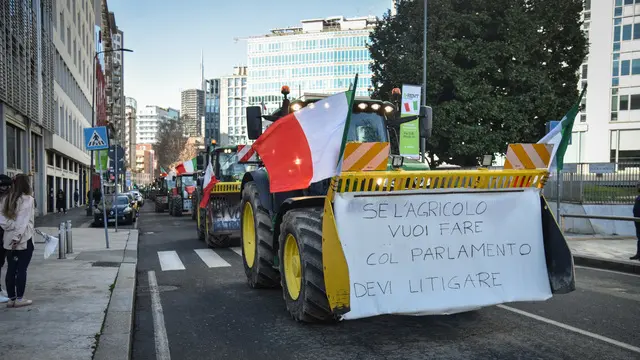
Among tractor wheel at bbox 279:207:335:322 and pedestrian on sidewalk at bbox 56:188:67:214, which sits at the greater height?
tractor wheel at bbox 279:207:335:322

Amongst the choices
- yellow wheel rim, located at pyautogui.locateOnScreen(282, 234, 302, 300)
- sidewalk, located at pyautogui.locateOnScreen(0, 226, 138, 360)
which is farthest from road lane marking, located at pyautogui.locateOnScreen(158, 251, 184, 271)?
yellow wheel rim, located at pyautogui.locateOnScreen(282, 234, 302, 300)

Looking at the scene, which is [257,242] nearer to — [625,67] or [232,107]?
[625,67]

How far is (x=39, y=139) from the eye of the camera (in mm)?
28703

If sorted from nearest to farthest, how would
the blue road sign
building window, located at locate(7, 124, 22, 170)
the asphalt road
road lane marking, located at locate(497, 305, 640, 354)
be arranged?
the asphalt road → road lane marking, located at locate(497, 305, 640, 354) → the blue road sign → building window, located at locate(7, 124, 22, 170)

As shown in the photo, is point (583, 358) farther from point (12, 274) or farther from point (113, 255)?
point (113, 255)

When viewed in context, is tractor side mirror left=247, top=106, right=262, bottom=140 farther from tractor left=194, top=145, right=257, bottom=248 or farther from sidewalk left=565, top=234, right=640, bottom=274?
sidewalk left=565, top=234, right=640, bottom=274

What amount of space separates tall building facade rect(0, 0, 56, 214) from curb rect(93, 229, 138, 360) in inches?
Result: 539

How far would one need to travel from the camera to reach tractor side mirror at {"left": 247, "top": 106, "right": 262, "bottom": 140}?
7.87m

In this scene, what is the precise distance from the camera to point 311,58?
11850 centimetres

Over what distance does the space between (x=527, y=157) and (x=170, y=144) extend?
89428 mm

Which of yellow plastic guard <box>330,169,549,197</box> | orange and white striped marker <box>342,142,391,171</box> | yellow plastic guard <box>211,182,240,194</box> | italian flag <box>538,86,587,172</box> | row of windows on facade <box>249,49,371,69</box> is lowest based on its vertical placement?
yellow plastic guard <box>211,182,240,194</box>

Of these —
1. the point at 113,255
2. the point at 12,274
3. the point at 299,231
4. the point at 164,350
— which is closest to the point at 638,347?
the point at 299,231

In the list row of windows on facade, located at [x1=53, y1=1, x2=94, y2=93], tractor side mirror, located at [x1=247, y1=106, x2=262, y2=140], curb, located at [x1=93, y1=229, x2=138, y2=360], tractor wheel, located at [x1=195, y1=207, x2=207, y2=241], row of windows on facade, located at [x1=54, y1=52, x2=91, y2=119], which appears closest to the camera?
curb, located at [x1=93, y1=229, x2=138, y2=360]

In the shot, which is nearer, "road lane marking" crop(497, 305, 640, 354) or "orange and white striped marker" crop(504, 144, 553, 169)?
"road lane marking" crop(497, 305, 640, 354)
